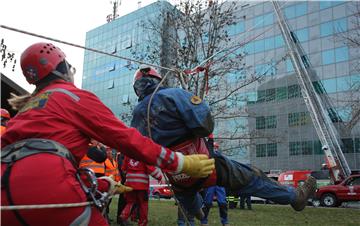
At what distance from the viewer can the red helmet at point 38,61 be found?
2779mm

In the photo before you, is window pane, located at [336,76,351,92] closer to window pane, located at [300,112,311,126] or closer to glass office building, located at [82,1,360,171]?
glass office building, located at [82,1,360,171]

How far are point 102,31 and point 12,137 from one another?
2602 inches

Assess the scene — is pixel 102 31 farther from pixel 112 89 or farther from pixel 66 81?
pixel 66 81

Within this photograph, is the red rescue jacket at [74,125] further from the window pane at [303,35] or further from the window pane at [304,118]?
the window pane at [303,35]

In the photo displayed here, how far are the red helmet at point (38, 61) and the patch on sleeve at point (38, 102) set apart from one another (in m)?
0.24

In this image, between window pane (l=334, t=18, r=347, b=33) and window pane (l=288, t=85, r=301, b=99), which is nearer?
window pane (l=334, t=18, r=347, b=33)

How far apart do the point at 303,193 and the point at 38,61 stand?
312 cm

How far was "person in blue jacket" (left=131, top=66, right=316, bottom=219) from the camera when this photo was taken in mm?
3812

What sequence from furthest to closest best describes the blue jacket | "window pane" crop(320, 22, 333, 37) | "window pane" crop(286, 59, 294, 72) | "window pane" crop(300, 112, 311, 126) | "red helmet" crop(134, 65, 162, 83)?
"window pane" crop(286, 59, 294, 72) → "window pane" crop(320, 22, 333, 37) → "window pane" crop(300, 112, 311, 126) → "red helmet" crop(134, 65, 162, 83) → the blue jacket

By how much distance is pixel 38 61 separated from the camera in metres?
2.78

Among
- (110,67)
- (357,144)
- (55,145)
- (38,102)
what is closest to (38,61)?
(38,102)

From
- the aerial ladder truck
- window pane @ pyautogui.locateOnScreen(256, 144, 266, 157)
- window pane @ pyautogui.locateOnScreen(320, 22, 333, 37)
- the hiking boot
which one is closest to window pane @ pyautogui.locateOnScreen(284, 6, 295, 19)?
the aerial ladder truck

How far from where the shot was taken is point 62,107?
2.51m

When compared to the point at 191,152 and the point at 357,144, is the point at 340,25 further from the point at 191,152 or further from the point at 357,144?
the point at 191,152
